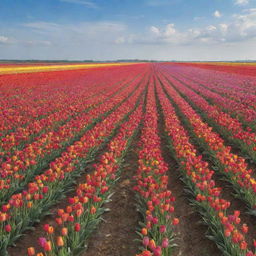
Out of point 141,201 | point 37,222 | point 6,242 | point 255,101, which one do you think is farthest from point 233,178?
point 255,101

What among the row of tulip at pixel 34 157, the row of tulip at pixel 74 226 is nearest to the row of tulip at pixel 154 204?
the row of tulip at pixel 74 226

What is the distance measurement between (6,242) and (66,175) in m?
1.93

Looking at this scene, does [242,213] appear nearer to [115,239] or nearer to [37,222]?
[115,239]

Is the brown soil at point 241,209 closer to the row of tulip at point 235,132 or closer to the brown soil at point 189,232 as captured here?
the brown soil at point 189,232

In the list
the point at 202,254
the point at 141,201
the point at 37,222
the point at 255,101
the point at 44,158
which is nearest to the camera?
the point at 202,254

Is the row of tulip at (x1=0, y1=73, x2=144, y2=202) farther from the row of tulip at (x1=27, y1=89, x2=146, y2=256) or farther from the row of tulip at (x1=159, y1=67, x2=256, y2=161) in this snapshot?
the row of tulip at (x1=159, y1=67, x2=256, y2=161)

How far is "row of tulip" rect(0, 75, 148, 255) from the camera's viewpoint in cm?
340

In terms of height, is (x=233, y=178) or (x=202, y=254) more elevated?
(x=233, y=178)

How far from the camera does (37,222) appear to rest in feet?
13.3

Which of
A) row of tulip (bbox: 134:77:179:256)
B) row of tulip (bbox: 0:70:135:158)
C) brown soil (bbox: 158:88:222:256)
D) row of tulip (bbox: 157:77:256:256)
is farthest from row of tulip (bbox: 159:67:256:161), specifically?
row of tulip (bbox: 0:70:135:158)

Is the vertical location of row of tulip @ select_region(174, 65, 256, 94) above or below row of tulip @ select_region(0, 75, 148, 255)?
below

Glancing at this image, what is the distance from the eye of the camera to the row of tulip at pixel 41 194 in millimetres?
3400

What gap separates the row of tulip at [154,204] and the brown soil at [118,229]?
17 centimetres

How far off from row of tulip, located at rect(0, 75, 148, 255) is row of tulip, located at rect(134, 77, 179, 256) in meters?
1.46
